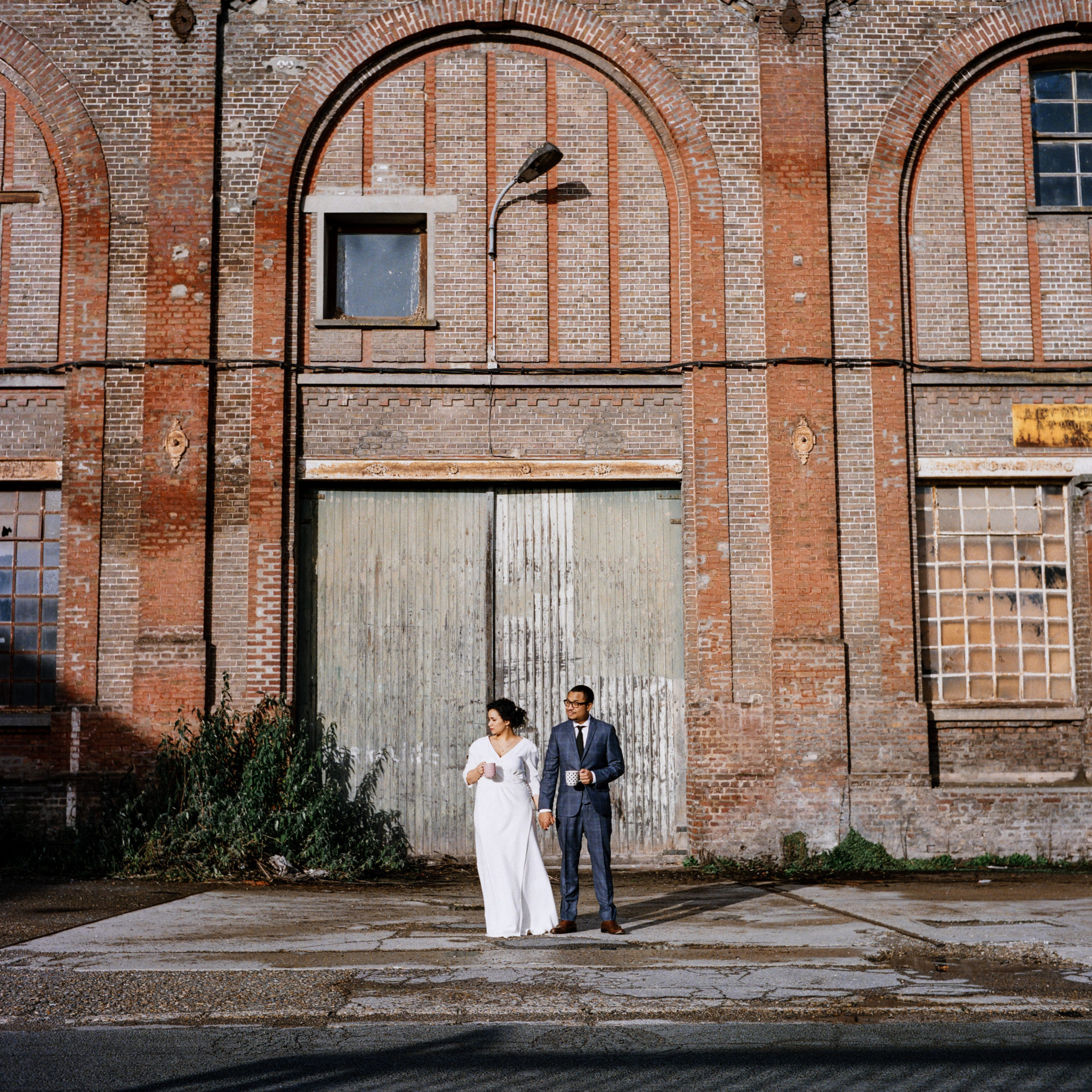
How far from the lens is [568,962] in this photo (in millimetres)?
7328

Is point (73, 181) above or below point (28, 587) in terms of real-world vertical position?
above

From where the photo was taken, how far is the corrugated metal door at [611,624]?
13.0m

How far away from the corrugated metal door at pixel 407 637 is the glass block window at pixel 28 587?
2.69 m

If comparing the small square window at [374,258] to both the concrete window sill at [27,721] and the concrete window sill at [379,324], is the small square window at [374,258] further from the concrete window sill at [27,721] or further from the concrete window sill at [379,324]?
the concrete window sill at [27,721]

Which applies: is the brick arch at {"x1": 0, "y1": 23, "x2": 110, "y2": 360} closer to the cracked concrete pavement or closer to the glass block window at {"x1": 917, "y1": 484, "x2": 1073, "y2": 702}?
the cracked concrete pavement

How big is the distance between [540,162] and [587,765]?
6.73 meters

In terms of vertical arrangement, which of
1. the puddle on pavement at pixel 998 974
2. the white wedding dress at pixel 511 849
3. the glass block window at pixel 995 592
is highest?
the glass block window at pixel 995 592

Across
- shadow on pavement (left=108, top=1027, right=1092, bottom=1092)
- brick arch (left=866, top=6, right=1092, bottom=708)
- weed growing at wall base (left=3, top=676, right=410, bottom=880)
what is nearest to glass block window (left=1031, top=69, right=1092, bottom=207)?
brick arch (left=866, top=6, right=1092, bottom=708)

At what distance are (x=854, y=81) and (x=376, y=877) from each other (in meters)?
9.60

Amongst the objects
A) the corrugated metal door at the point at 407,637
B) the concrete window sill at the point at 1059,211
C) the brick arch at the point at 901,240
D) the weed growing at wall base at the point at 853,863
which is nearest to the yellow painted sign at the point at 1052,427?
the brick arch at the point at 901,240

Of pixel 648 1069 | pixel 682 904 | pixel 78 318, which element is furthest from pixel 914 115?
pixel 648 1069

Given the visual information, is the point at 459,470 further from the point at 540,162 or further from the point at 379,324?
the point at 540,162

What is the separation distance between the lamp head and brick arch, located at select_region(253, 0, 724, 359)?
1.18m

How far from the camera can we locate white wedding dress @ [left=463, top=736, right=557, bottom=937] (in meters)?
8.30
